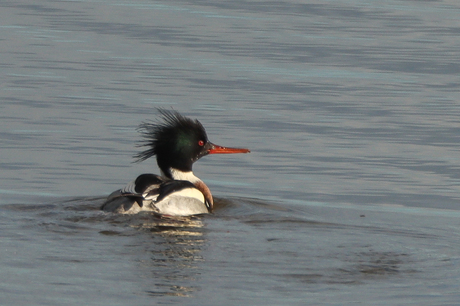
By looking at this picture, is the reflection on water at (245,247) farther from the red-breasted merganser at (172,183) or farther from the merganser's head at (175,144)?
the merganser's head at (175,144)

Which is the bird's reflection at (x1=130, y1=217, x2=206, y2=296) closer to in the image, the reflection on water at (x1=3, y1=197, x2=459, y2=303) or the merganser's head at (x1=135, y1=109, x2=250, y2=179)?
the reflection on water at (x1=3, y1=197, x2=459, y2=303)

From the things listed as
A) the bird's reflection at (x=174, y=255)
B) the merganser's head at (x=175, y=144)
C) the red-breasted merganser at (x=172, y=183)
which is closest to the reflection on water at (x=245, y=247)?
the bird's reflection at (x=174, y=255)

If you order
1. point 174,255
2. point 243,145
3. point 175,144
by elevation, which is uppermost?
point 175,144

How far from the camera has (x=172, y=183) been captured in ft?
32.7

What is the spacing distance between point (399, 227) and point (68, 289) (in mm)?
3962

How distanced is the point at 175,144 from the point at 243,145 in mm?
2401

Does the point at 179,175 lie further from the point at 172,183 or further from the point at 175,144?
the point at 172,183

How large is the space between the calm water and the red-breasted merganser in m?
0.31

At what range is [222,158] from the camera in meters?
13.0

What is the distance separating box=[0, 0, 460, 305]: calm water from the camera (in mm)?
7363

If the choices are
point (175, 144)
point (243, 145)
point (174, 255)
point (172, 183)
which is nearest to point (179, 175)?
point (175, 144)

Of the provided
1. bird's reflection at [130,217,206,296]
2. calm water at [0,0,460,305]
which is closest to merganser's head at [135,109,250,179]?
calm water at [0,0,460,305]

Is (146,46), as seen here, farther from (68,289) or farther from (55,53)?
(68,289)

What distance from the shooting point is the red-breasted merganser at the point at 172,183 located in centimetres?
961
